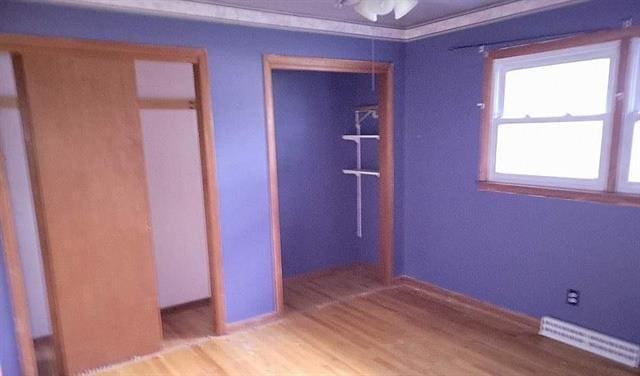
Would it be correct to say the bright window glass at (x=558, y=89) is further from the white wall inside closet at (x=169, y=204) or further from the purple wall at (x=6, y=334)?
the purple wall at (x=6, y=334)

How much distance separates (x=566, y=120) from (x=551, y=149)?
23cm

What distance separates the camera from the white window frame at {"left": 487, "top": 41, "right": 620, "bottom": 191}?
264 cm

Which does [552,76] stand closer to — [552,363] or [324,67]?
[324,67]

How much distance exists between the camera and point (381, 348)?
2932 mm

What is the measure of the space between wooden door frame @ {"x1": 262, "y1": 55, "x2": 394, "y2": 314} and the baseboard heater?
1.49 metres

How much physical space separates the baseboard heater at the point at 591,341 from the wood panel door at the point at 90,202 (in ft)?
9.35

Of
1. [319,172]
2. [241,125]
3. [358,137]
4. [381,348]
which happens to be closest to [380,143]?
[358,137]

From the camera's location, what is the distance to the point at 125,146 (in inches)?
107

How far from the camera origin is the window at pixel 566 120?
2.59 meters

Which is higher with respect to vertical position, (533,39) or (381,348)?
(533,39)

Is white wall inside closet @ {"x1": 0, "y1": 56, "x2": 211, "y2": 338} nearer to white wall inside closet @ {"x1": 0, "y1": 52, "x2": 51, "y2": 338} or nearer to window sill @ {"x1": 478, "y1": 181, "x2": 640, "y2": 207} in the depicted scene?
white wall inside closet @ {"x1": 0, "y1": 52, "x2": 51, "y2": 338}

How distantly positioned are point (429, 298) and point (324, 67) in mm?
2261

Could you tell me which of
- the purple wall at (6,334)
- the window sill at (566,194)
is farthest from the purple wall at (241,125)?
the window sill at (566,194)

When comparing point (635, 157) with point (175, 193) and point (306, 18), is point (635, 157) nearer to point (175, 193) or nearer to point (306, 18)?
point (306, 18)
